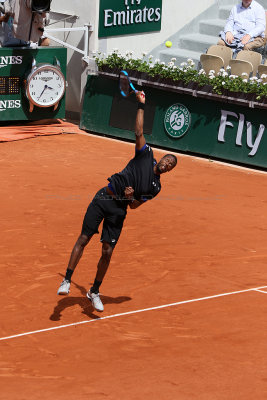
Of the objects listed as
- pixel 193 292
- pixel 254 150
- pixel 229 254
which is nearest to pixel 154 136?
pixel 254 150

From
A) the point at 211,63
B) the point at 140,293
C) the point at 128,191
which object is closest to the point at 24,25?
the point at 211,63

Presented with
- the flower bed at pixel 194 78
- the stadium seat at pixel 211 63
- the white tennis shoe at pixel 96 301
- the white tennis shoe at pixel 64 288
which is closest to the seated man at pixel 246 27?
the stadium seat at pixel 211 63

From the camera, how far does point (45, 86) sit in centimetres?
1981

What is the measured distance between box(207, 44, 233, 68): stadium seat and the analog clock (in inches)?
150

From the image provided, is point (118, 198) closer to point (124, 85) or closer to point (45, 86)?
point (124, 85)

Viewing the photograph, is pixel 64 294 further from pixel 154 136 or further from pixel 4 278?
pixel 154 136

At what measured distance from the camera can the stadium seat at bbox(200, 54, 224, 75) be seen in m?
19.8

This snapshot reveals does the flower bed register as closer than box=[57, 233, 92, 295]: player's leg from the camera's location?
No

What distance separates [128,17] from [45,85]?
3.65 meters

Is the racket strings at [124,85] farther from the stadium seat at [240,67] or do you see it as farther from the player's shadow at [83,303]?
the stadium seat at [240,67]

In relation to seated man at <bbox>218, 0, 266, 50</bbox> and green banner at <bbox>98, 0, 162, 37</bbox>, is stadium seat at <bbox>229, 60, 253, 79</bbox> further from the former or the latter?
green banner at <bbox>98, 0, 162, 37</bbox>

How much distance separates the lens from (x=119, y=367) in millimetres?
8195

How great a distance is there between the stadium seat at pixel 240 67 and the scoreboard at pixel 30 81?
4.06 meters

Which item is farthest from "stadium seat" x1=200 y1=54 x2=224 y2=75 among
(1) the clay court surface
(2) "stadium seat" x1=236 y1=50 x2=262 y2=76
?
(1) the clay court surface
